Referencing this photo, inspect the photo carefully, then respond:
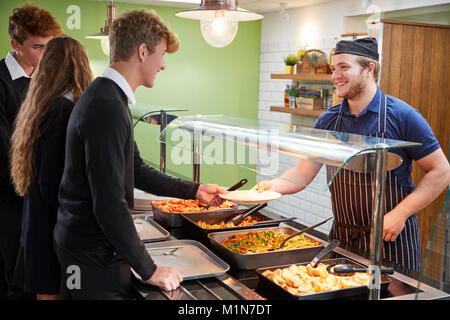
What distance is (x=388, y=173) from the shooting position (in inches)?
91.4

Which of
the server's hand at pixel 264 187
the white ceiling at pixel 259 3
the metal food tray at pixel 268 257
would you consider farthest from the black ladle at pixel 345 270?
the white ceiling at pixel 259 3

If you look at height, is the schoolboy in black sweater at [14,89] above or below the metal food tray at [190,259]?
above

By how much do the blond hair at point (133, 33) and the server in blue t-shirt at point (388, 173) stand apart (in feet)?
2.62

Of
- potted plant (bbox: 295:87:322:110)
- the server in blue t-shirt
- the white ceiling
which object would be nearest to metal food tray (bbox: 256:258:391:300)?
the server in blue t-shirt

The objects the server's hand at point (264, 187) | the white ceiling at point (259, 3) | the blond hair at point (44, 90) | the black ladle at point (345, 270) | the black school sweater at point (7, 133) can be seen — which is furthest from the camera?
the white ceiling at point (259, 3)

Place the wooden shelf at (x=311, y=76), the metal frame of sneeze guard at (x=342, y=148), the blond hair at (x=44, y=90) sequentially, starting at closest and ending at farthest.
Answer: the metal frame of sneeze guard at (x=342, y=148) < the blond hair at (x=44, y=90) < the wooden shelf at (x=311, y=76)

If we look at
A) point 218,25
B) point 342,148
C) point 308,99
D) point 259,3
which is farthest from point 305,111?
point 342,148

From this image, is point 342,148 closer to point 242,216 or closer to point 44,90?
point 242,216

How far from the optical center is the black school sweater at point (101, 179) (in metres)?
1.51

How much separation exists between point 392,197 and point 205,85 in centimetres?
430

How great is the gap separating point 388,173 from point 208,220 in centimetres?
91

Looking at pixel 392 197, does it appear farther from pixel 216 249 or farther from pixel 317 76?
pixel 317 76

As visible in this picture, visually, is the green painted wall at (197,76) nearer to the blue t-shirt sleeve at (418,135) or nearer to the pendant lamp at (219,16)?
the pendant lamp at (219,16)

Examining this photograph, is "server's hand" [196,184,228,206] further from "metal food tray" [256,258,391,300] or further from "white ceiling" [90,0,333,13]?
"white ceiling" [90,0,333,13]
